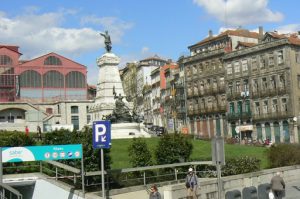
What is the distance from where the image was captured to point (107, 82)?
61562 mm

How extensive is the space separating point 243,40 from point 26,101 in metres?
39.7

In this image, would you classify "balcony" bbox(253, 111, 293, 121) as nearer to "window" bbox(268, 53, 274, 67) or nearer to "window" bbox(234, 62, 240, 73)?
"window" bbox(268, 53, 274, 67)

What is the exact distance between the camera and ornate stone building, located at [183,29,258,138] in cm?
8700

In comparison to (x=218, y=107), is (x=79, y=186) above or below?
below

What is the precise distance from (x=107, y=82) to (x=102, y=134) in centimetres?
4428

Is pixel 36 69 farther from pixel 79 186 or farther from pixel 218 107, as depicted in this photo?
pixel 79 186

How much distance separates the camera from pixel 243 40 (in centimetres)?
9319

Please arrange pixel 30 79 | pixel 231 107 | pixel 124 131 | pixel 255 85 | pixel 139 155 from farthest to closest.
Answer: pixel 30 79 → pixel 231 107 → pixel 255 85 → pixel 124 131 → pixel 139 155

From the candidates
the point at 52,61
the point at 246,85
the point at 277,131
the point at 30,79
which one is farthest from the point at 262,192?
the point at 52,61

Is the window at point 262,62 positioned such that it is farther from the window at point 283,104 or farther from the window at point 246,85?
the window at point 283,104

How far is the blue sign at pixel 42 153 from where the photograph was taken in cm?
2150

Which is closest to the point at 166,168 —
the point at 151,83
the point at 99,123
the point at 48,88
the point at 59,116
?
the point at 99,123

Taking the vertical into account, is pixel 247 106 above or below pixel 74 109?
below

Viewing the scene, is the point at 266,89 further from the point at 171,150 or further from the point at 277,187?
the point at 277,187
